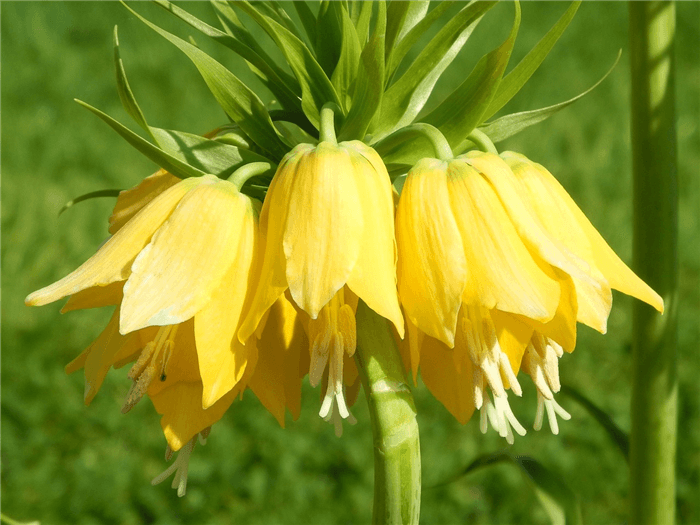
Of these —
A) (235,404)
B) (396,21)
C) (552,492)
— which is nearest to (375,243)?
(396,21)

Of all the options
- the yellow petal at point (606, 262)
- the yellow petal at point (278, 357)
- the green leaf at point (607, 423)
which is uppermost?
the yellow petal at point (606, 262)

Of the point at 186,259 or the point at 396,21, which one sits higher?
the point at 396,21

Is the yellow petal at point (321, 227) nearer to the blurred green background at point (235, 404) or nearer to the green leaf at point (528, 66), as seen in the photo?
the green leaf at point (528, 66)

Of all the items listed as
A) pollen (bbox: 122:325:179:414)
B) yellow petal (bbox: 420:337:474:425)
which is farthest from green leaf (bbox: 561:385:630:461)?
pollen (bbox: 122:325:179:414)

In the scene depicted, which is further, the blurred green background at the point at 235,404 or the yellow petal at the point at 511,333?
the blurred green background at the point at 235,404

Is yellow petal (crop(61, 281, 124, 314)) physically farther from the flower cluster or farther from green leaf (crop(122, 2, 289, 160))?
green leaf (crop(122, 2, 289, 160))

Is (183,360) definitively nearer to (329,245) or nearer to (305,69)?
(329,245)

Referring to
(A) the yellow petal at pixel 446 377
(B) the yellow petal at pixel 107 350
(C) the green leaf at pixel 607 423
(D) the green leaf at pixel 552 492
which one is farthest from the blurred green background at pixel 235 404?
(B) the yellow petal at pixel 107 350
